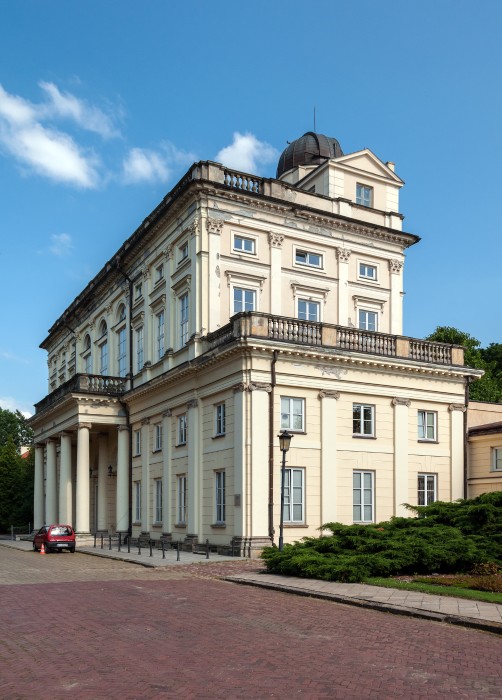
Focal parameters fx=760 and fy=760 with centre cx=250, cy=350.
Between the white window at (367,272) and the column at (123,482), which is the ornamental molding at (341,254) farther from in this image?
the column at (123,482)

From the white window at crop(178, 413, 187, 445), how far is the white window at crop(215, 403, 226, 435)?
136 inches

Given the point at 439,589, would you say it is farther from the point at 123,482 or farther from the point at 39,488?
the point at 39,488

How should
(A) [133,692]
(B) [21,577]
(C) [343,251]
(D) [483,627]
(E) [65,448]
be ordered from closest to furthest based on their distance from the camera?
(A) [133,692], (D) [483,627], (B) [21,577], (C) [343,251], (E) [65,448]

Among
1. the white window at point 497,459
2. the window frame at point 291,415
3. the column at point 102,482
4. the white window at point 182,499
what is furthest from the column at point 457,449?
the column at point 102,482

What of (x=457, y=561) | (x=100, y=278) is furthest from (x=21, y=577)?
(x=100, y=278)

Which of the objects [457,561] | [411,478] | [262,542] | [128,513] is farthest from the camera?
[128,513]

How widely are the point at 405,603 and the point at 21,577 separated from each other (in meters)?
12.5

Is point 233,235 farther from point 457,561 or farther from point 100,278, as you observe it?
point 457,561

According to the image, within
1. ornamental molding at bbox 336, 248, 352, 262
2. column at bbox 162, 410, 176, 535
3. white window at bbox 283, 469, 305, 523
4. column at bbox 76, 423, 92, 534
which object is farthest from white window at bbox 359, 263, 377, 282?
column at bbox 76, 423, 92, 534

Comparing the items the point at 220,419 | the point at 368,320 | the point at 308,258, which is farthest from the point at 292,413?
the point at 368,320

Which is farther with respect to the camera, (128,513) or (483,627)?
(128,513)

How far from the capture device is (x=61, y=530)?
34469mm

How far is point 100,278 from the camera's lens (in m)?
44.7

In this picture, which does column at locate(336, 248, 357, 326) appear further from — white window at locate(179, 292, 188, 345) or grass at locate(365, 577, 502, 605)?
grass at locate(365, 577, 502, 605)
